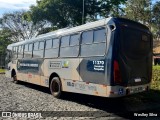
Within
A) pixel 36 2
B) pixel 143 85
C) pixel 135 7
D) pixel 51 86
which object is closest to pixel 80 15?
pixel 36 2

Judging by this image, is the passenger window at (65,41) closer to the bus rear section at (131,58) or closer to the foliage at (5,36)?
the bus rear section at (131,58)

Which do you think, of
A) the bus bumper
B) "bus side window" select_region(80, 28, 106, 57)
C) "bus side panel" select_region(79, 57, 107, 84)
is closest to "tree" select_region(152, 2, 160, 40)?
"bus side window" select_region(80, 28, 106, 57)

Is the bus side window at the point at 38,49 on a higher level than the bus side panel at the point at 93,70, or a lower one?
higher

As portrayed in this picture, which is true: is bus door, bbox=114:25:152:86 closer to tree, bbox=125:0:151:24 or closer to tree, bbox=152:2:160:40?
tree, bbox=125:0:151:24

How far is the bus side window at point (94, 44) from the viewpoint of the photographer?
9.34 m

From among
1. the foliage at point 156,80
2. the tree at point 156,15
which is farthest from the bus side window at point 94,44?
the tree at point 156,15

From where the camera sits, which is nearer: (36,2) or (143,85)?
(143,85)

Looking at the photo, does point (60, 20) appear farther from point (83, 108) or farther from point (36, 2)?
point (83, 108)

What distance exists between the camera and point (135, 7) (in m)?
48.4

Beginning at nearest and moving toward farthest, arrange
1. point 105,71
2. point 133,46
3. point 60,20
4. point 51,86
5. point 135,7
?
point 105,71
point 133,46
point 51,86
point 60,20
point 135,7

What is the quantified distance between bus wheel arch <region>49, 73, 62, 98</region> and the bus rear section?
11.8ft

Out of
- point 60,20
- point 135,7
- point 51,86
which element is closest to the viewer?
point 51,86

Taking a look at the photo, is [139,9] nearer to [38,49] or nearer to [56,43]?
[38,49]

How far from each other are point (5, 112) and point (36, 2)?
30.2 meters
